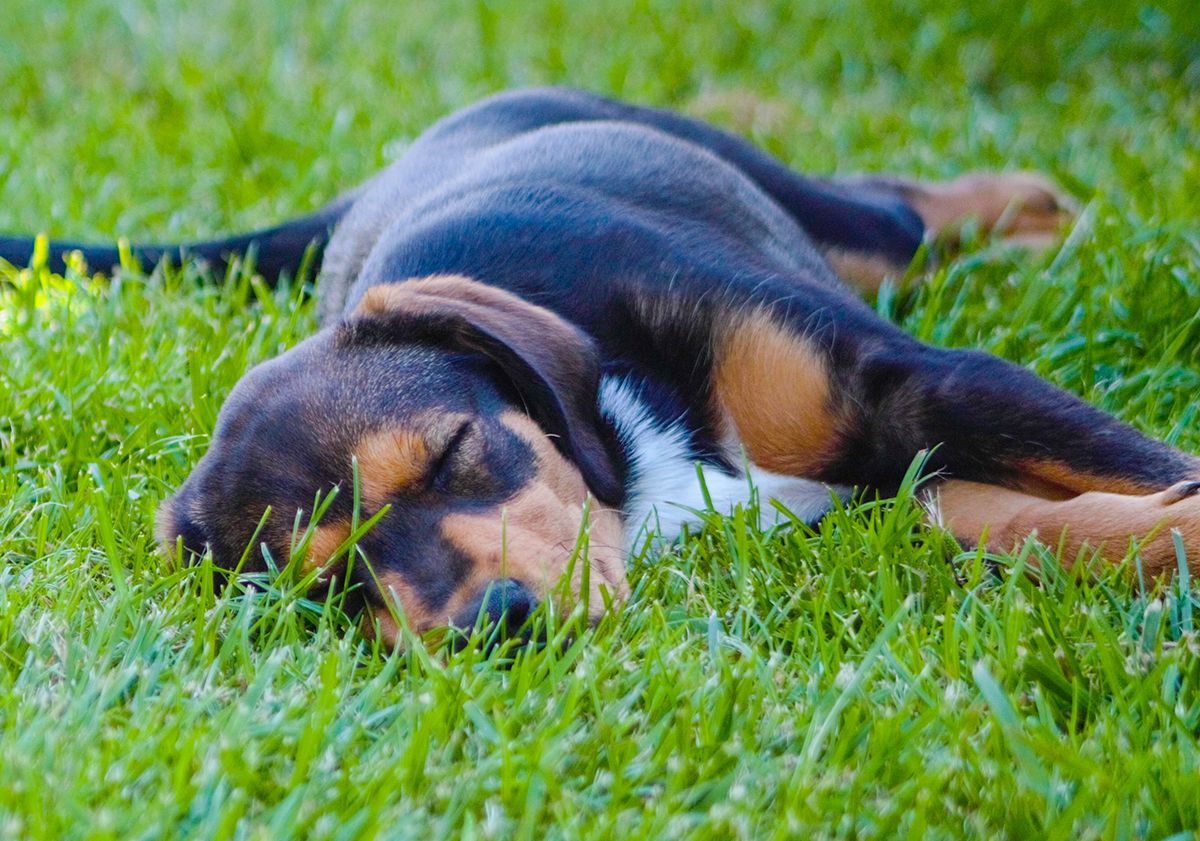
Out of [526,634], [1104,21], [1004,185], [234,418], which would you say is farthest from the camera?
[1104,21]

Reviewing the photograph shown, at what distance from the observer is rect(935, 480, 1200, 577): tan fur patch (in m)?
2.73

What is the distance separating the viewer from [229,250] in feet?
15.7

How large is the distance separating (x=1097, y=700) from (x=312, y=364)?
5.76ft

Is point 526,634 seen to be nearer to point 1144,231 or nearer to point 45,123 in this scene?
point 1144,231

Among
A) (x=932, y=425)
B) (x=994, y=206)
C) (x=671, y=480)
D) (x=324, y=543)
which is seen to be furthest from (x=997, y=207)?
(x=324, y=543)

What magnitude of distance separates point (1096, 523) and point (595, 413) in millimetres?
1117

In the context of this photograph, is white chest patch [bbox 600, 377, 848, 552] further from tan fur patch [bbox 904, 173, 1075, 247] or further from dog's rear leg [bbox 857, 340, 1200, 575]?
tan fur patch [bbox 904, 173, 1075, 247]

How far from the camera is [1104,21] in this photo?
791 cm

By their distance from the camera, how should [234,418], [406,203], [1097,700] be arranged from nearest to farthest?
[1097,700]
[234,418]
[406,203]

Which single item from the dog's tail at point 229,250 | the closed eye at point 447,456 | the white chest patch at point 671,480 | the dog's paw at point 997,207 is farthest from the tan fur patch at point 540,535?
the dog's paw at point 997,207

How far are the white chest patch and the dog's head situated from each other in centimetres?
16

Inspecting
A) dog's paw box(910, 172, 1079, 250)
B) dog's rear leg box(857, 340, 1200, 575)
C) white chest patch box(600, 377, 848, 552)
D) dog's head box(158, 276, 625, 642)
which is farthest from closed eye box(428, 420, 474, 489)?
dog's paw box(910, 172, 1079, 250)

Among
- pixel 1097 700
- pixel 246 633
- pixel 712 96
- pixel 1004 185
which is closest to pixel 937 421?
pixel 1097 700

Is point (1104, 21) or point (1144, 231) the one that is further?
point (1104, 21)
